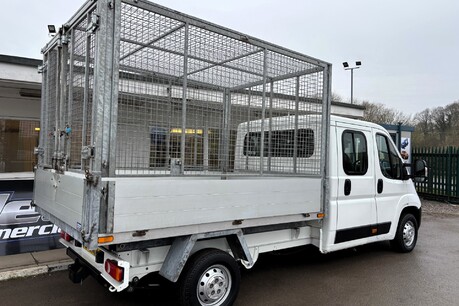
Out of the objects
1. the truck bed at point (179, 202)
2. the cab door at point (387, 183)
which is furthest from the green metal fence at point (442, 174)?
the truck bed at point (179, 202)

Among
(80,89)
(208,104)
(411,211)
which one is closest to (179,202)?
(80,89)

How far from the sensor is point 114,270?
298cm

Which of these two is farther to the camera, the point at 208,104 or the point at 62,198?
the point at 208,104

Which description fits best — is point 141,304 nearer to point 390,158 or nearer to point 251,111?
point 251,111

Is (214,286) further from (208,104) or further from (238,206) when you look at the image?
(208,104)

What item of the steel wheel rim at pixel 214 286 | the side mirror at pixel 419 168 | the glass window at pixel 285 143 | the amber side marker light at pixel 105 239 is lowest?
the steel wheel rim at pixel 214 286

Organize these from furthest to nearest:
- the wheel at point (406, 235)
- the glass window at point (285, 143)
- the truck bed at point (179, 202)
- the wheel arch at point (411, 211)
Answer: the wheel arch at point (411, 211)
the wheel at point (406, 235)
the glass window at point (285, 143)
the truck bed at point (179, 202)

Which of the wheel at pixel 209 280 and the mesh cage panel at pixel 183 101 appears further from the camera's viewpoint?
the wheel at pixel 209 280

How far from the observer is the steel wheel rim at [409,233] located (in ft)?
19.4

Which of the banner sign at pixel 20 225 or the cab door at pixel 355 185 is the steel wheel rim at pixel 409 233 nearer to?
the cab door at pixel 355 185

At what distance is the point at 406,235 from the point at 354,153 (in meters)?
2.11

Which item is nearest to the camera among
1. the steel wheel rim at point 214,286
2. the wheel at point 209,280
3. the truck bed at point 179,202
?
the truck bed at point 179,202

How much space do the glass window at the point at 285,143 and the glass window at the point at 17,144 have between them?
4.71m

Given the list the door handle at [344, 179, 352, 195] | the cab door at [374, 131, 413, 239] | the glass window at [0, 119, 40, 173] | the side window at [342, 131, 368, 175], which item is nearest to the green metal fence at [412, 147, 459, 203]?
the cab door at [374, 131, 413, 239]
